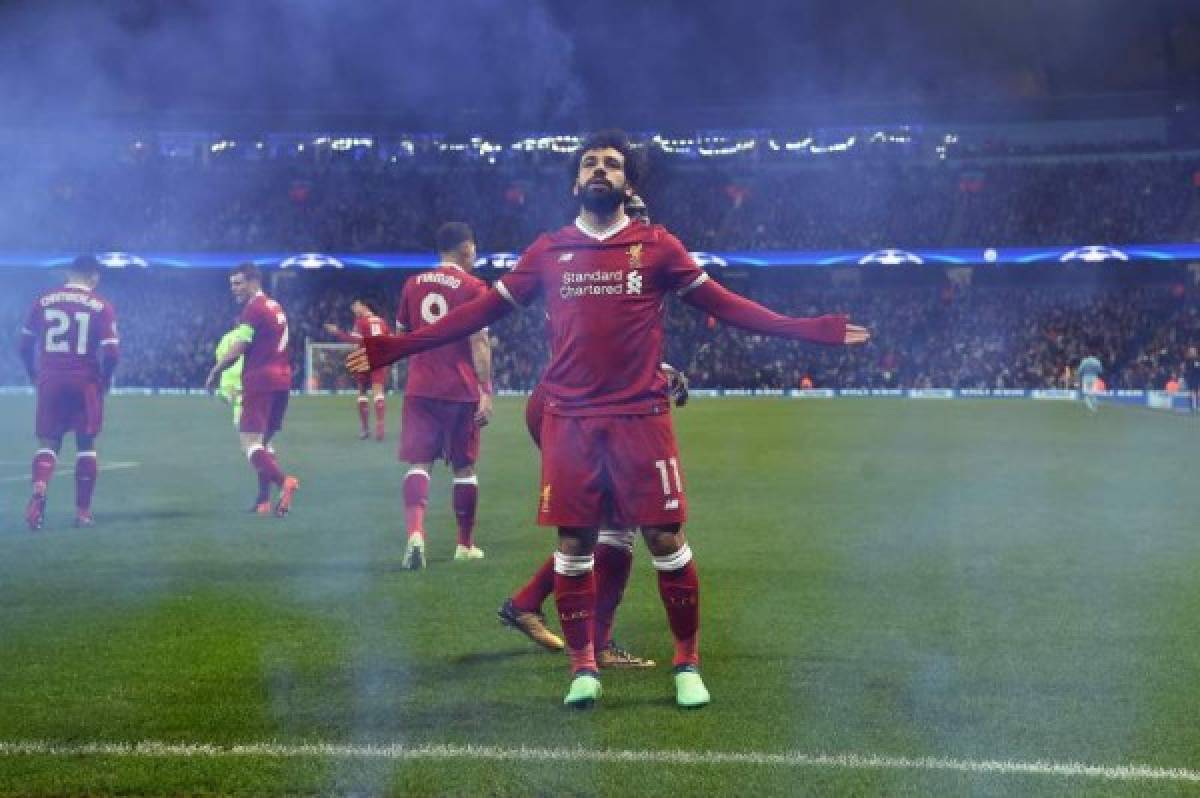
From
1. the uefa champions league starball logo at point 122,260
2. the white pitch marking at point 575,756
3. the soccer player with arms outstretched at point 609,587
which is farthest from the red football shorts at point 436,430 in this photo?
the uefa champions league starball logo at point 122,260

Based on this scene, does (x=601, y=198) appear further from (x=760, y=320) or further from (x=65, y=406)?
(x=65, y=406)

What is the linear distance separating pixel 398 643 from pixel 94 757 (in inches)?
87.0

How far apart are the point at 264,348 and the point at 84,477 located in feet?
6.19

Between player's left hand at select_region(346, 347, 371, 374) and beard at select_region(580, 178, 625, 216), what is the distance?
1.06m

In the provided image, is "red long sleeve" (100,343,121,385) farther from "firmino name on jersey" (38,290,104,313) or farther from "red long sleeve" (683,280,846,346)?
"red long sleeve" (683,280,846,346)

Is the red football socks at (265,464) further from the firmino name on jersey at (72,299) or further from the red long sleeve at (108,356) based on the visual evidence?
the firmino name on jersey at (72,299)

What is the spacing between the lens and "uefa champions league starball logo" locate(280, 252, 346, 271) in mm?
50344

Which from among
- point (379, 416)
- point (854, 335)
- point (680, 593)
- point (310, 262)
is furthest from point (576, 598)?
point (310, 262)

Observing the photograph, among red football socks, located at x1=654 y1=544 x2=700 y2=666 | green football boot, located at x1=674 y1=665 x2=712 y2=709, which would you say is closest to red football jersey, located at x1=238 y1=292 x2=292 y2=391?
red football socks, located at x1=654 y1=544 x2=700 y2=666

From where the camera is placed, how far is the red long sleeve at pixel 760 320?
598 cm

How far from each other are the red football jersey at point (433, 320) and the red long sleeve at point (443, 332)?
358 centimetres

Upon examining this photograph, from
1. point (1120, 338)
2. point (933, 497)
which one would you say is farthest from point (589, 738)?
point (1120, 338)

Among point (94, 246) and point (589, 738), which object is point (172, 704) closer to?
point (589, 738)

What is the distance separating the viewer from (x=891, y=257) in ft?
159
